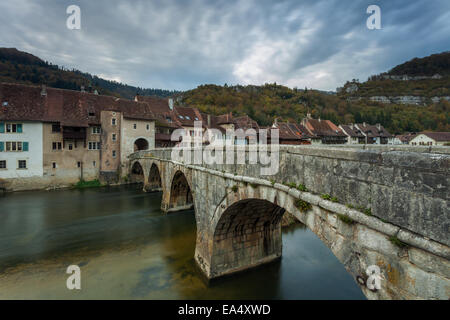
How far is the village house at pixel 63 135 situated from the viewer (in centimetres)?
2533

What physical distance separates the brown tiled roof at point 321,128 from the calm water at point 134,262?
1441 inches

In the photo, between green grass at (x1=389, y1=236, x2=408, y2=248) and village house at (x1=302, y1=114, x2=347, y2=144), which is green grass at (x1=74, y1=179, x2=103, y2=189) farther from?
village house at (x1=302, y1=114, x2=347, y2=144)

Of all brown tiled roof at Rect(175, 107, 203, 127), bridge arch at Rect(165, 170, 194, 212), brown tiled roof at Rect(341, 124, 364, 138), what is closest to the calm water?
bridge arch at Rect(165, 170, 194, 212)

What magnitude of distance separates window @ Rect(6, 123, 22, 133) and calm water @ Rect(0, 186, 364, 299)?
1065 centimetres

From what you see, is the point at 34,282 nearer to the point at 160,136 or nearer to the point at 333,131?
the point at 160,136

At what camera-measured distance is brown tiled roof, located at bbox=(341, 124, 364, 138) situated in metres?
54.4

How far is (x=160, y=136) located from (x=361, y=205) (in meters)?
34.6

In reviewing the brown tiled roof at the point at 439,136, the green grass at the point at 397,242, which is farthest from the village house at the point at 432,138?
the green grass at the point at 397,242

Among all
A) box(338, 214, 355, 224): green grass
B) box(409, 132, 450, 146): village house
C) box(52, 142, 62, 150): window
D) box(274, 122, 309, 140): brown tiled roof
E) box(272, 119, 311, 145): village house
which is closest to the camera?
box(338, 214, 355, 224): green grass

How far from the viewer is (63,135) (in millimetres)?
27469

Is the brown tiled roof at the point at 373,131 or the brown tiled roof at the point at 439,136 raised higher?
the brown tiled roof at the point at 373,131

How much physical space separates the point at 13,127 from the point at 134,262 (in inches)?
973

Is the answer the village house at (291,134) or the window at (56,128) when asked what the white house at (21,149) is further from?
the village house at (291,134)

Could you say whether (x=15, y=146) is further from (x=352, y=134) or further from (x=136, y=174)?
(x=352, y=134)
